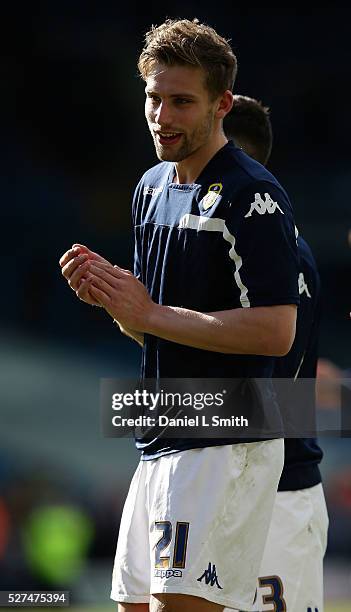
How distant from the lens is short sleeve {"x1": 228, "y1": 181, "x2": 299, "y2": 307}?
294cm

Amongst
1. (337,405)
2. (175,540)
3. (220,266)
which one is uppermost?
(220,266)

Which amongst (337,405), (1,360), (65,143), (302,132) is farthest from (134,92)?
(337,405)

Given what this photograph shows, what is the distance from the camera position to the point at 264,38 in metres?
11.7

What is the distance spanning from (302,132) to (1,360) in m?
4.08

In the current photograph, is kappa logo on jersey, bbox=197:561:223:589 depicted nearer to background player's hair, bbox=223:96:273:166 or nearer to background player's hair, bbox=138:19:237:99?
background player's hair, bbox=138:19:237:99

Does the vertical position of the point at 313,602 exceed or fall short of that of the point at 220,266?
it falls short

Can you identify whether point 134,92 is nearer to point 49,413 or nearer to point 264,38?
point 264,38

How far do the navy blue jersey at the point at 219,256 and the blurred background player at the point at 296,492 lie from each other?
27.7 inches

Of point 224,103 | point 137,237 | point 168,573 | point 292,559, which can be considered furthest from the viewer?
point 292,559

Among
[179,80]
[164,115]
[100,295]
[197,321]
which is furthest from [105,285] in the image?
[179,80]

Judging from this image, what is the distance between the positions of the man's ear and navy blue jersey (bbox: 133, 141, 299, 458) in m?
0.11

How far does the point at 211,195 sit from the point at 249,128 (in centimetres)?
100

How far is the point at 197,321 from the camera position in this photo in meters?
2.94

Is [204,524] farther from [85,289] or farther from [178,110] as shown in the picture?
[178,110]
